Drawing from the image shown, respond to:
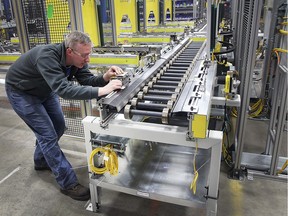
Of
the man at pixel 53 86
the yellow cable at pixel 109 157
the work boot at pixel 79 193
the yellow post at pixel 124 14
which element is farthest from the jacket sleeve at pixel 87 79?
the yellow post at pixel 124 14

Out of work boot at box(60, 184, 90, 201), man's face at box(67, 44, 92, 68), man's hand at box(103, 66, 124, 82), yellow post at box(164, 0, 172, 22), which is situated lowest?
work boot at box(60, 184, 90, 201)

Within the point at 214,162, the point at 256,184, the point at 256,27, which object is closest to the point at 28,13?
the point at 256,27

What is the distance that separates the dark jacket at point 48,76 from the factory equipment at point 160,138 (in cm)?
20

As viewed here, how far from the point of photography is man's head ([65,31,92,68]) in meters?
1.60

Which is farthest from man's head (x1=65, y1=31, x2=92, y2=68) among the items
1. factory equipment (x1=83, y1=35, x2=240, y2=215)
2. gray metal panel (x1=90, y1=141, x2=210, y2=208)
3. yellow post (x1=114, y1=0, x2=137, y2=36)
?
yellow post (x1=114, y1=0, x2=137, y2=36)

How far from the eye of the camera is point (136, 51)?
3172 mm

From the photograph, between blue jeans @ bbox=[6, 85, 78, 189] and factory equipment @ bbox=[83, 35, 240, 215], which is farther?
blue jeans @ bbox=[6, 85, 78, 189]

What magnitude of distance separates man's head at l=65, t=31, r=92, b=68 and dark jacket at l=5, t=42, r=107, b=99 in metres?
0.07

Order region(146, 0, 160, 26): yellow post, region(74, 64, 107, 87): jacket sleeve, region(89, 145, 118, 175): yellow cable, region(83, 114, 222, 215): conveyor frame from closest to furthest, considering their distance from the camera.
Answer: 1. region(83, 114, 222, 215): conveyor frame
2. region(89, 145, 118, 175): yellow cable
3. region(74, 64, 107, 87): jacket sleeve
4. region(146, 0, 160, 26): yellow post

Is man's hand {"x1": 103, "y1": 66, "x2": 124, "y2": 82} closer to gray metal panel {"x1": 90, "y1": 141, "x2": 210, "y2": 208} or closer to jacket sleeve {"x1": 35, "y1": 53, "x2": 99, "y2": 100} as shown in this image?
jacket sleeve {"x1": 35, "y1": 53, "x2": 99, "y2": 100}

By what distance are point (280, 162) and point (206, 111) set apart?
1647 millimetres

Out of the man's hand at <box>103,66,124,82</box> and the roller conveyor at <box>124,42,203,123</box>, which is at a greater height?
the man's hand at <box>103,66,124,82</box>

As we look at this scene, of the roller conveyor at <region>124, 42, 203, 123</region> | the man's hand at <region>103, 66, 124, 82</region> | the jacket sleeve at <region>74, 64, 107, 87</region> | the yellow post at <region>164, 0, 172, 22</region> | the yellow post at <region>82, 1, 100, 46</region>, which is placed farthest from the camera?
the yellow post at <region>164, 0, 172, 22</region>

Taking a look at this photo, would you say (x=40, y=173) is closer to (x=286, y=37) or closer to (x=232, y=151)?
(x=232, y=151)
